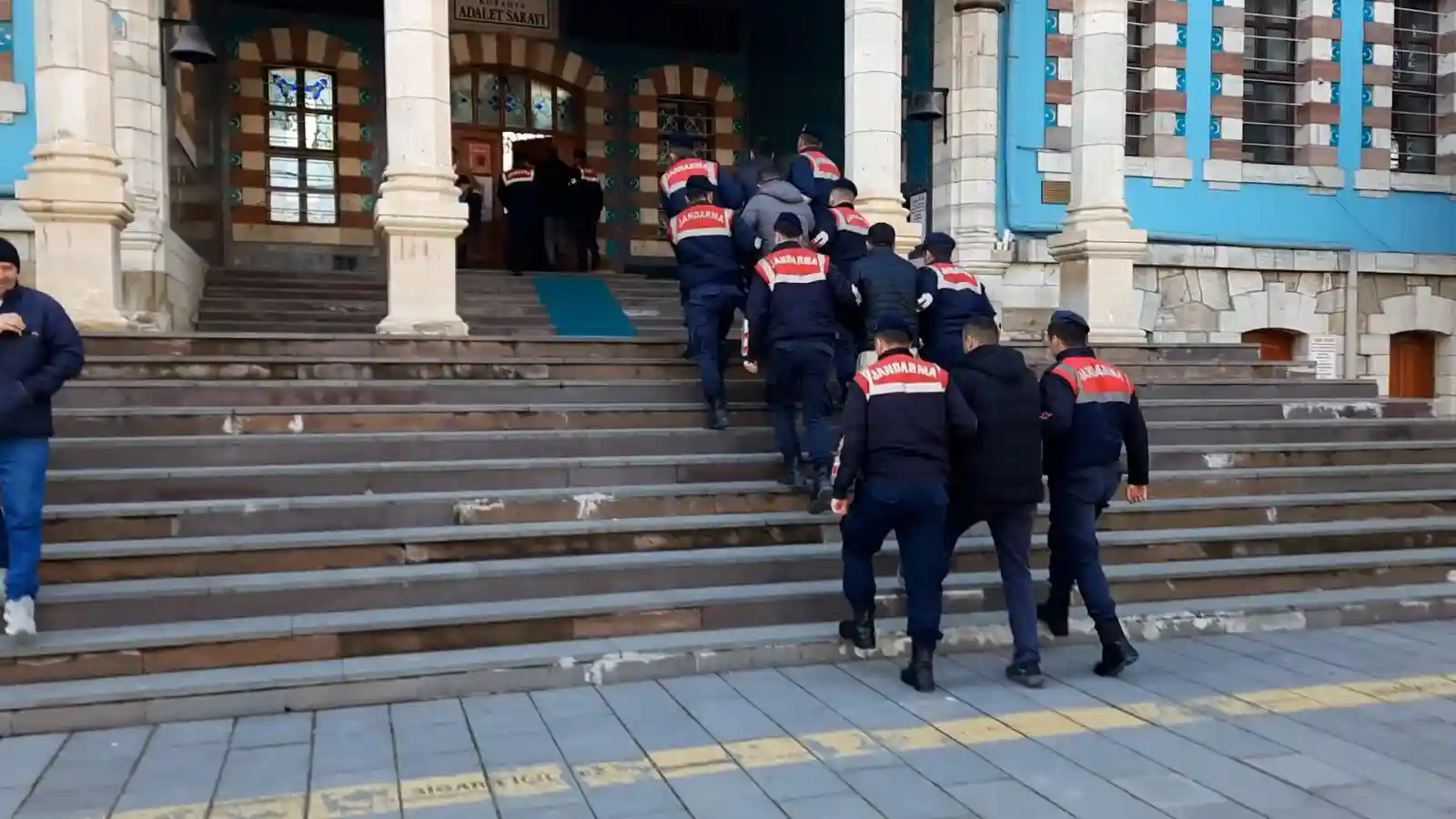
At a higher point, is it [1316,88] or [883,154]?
[1316,88]

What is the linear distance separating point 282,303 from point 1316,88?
1440cm

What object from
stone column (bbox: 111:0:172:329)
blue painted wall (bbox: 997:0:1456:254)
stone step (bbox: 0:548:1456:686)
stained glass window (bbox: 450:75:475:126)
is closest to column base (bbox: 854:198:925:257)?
blue painted wall (bbox: 997:0:1456:254)

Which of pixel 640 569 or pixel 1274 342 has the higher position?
pixel 1274 342

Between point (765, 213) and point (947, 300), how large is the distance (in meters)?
1.63

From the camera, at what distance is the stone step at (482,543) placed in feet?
20.9

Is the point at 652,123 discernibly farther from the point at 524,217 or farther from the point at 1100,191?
the point at 1100,191

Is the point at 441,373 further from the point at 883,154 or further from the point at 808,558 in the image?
the point at 883,154

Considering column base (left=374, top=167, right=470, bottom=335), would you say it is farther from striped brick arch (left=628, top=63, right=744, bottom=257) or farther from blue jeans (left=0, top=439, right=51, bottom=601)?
striped brick arch (left=628, top=63, right=744, bottom=257)

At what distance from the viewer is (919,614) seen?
5.99m

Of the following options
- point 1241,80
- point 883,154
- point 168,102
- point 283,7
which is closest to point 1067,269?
point 883,154

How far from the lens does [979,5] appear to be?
14648 millimetres

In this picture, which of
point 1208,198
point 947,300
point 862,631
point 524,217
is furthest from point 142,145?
point 1208,198

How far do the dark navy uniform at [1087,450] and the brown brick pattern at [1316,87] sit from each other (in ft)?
39.2

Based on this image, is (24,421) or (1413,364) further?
(1413,364)
